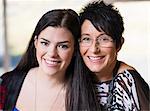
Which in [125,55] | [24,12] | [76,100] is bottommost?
[76,100]

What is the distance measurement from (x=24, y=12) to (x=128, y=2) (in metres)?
0.28

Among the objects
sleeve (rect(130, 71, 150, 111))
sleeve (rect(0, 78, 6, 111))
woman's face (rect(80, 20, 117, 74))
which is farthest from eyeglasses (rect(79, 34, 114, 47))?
sleeve (rect(0, 78, 6, 111))

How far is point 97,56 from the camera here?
721 millimetres

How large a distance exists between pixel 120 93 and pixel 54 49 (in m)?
0.21

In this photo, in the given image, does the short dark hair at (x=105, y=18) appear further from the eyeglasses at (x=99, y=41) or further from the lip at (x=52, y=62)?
the lip at (x=52, y=62)

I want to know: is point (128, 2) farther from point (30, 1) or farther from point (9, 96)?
point (9, 96)

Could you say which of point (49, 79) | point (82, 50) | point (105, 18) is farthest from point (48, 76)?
point (105, 18)

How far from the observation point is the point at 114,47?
2.37 ft

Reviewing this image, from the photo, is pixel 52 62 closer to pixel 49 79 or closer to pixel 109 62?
pixel 49 79

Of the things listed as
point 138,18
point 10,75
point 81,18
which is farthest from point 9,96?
point 138,18

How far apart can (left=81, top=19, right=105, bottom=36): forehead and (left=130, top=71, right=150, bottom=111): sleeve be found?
0.47 ft

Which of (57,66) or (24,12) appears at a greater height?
(24,12)

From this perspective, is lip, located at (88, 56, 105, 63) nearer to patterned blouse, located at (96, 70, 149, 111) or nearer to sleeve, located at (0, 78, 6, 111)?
patterned blouse, located at (96, 70, 149, 111)

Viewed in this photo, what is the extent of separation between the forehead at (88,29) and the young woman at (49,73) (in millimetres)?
14
